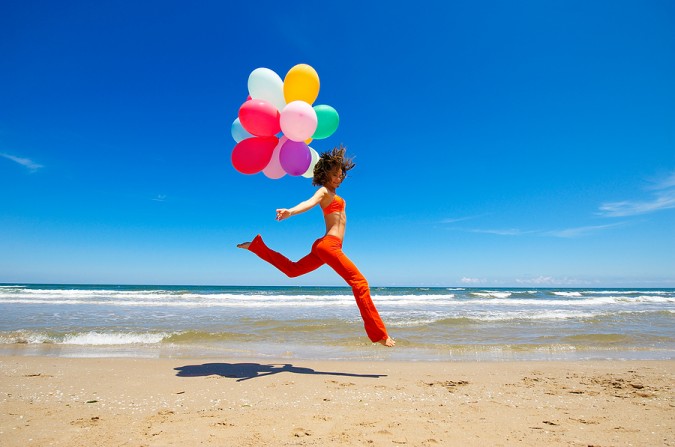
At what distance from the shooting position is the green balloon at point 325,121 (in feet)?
17.7

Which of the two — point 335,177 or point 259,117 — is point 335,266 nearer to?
point 335,177

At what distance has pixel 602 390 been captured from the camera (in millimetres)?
4137

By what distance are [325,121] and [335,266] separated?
2043mm

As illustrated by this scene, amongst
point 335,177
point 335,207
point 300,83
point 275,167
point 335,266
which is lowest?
point 335,266

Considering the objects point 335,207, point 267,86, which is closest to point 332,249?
point 335,207

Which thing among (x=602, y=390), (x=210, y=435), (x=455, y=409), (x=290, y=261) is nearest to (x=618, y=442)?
(x=455, y=409)

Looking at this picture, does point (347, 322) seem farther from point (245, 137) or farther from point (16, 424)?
point (16, 424)

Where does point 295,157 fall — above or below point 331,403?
above

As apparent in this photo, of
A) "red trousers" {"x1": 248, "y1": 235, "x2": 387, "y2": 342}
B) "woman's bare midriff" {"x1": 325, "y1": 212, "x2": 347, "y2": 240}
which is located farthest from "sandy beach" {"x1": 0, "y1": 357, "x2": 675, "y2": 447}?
"woman's bare midriff" {"x1": 325, "y1": 212, "x2": 347, "y2": 240}

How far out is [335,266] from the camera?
5.05 meters

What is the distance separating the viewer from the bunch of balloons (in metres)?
5.04

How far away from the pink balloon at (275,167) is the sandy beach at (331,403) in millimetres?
2715

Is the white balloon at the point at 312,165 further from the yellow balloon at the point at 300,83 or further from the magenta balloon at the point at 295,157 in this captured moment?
the yellow balloon at the point at 300,83

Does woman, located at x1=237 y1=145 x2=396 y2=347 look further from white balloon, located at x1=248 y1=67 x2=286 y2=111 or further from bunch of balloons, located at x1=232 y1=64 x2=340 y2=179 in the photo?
white balloon, located at x1=248 y1=67 x2=286 y2=111
